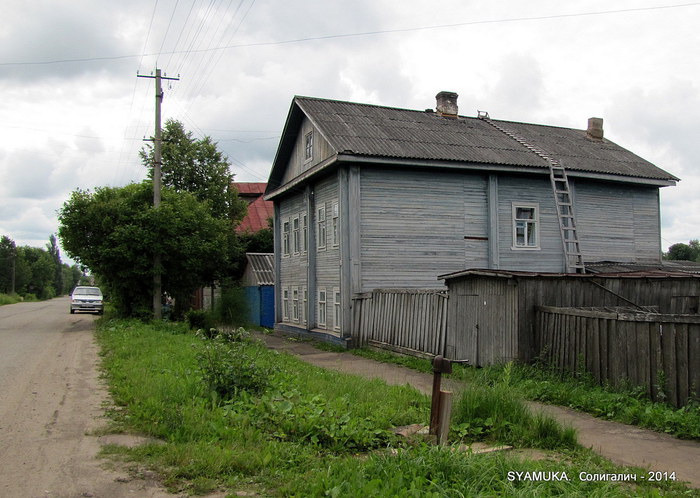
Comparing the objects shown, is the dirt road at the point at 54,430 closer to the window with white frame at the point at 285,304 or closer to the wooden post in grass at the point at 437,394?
the wooden post in grass at the point at 437,394

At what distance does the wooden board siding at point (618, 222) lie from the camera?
2144 centimetres

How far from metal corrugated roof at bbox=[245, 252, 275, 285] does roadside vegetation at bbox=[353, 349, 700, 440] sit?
19809 mm

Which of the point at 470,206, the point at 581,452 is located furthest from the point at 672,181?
the point at 581,452

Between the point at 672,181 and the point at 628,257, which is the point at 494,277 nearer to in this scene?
the point at 628,257

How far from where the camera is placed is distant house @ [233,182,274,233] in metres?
50.4

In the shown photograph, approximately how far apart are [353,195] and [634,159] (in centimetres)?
1267

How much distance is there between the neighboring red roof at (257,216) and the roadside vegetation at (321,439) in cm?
4078

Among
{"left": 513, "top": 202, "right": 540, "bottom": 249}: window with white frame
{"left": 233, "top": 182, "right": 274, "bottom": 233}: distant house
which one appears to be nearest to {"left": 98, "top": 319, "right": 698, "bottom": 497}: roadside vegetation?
{"left": 513, "top": 202, "right": 540, "bottom": 249}: window with white frame

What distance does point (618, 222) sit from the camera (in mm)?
22078

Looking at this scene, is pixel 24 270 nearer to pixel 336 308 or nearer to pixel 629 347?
pixel 336 308

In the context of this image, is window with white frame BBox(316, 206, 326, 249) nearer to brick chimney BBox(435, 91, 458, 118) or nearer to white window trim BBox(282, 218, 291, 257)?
white window trim BBox(282, 218, 291, 257)

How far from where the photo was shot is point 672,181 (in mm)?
22672

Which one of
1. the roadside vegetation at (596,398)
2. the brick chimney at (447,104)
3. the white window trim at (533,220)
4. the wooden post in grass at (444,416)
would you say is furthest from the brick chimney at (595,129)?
the wooden post in grass at (444,416)

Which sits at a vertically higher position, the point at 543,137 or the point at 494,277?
the point at 543,137
